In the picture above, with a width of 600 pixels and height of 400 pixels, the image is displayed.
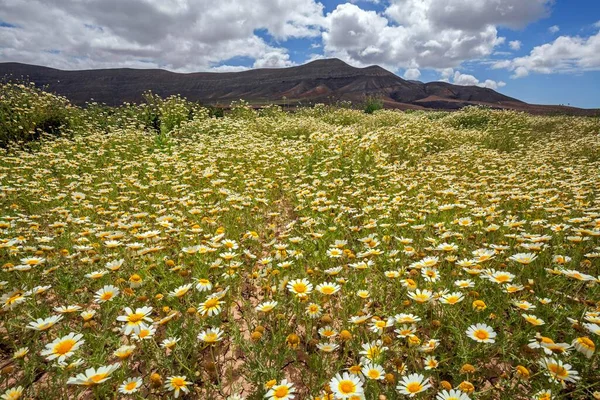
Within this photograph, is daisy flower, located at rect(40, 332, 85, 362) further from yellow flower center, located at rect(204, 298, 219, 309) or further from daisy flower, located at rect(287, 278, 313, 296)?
daisy flower, located at rect(287, 278, 313, 296)

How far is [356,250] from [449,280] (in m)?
0.94

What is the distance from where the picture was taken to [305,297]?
1920 mm

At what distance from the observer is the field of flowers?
5.47 ft

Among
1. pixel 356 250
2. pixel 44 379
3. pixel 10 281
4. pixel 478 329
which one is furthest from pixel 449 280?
pixel 10 281

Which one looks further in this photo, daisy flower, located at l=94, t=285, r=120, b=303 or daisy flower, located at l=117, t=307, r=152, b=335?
daisy flower, located at l=94, t=285, r=120, b=303

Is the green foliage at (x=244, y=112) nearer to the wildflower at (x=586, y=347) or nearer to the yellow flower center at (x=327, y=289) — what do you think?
the yellow flower center at (x=327, y=289)

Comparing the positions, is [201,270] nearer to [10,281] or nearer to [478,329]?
[10,281]

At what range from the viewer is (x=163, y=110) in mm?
12938

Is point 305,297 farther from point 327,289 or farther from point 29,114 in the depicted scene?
point 29,114

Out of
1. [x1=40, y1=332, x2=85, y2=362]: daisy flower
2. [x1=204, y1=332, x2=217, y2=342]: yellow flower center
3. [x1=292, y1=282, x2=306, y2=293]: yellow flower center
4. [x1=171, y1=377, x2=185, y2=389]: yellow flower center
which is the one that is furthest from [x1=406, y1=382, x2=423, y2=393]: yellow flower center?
[x1=40, y1=332, x2=85, y2=362]: daisy flower

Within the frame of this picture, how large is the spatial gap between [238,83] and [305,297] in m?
114

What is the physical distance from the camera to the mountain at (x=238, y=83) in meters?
79.1

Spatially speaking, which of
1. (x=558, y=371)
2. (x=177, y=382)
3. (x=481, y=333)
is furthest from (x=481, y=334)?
(x=177, y=382)

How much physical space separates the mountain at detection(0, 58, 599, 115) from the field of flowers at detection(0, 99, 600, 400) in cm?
7311
